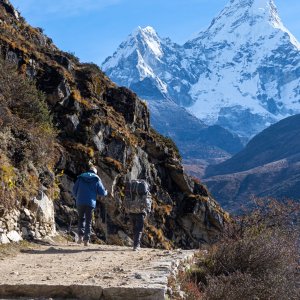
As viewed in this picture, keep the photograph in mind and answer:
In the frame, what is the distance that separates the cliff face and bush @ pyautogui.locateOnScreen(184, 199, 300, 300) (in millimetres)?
5181

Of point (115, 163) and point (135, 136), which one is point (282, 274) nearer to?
point (115, 163)

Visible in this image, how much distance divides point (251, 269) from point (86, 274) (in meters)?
3.17

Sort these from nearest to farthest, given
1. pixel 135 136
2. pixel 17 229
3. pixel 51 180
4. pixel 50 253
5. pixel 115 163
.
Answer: pixel 50 253 < pixel 17 229 < pixel 51 180 < pixel 115 163 < pixel 135 136

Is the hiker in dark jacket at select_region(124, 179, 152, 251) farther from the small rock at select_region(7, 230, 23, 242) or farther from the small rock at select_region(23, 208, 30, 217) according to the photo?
the small rock at select_region(7, 230, 23, 242)

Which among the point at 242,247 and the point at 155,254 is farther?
the point at 155,254

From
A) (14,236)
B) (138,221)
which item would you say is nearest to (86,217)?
(138,221)

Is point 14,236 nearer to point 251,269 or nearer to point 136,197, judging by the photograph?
point 136,197

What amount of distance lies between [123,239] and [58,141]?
362cm

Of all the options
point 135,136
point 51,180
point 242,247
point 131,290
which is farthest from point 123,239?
point 131,290

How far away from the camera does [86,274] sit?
7906mm

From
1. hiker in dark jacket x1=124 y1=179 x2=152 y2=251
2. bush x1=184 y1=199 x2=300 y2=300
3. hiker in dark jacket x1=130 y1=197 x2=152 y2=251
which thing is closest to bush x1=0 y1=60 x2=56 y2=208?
hiker in dark jacket x1=124 y1=179 x2=152 y2=251

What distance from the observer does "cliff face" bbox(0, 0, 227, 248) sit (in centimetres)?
1743

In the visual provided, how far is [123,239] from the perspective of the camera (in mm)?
17516

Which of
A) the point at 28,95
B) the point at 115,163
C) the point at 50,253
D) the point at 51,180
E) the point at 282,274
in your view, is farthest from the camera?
the point at 115,163
